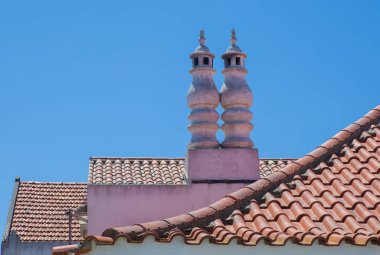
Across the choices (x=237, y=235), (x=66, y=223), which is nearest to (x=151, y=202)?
(x=237, y=235)

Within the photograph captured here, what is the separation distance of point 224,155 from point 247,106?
0.96 m

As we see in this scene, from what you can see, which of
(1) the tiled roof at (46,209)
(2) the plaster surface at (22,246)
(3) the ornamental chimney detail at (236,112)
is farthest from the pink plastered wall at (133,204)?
(2) the plaster surface at (22,246)

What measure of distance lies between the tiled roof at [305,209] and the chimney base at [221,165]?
3.87 meters

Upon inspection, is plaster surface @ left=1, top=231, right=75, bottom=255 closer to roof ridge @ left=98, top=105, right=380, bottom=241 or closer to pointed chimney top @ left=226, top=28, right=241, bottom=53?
pointed chimney top @ left=226, top=28, right=241, bottom=53

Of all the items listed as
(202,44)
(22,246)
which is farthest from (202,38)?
(22,246)

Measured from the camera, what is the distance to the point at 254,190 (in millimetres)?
9195

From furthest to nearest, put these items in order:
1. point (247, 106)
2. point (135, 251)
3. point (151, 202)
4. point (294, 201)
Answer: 1. point (247, 106)
2. point (151, 202)
3. point (294, 201)
4. point (135, 251)

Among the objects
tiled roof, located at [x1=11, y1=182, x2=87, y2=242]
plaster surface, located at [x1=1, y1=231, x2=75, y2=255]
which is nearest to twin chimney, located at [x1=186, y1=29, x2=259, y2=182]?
tiled roof, located at [x1=11, y1=182, x2=87, y2=242]

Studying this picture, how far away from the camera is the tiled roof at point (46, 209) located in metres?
23.6

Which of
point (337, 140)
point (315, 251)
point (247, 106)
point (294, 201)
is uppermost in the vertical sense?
point (247, 106)

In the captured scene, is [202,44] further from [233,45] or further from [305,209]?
[305,209]

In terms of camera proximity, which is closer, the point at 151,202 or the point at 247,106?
the point at 151,202

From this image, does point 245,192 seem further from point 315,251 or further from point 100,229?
point 100,229

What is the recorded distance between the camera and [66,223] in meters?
24.1
